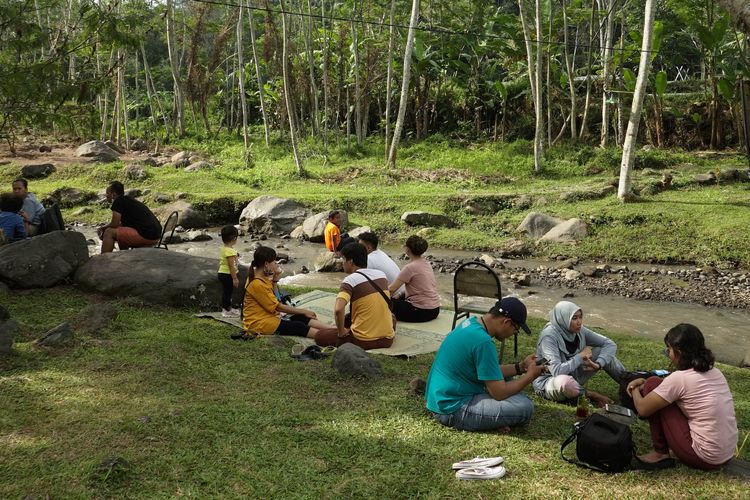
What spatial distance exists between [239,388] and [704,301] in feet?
28.7

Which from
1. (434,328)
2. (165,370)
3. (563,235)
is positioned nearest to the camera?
(165,370)

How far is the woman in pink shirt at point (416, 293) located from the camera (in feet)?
25.8

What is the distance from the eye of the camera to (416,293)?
806 centimetres

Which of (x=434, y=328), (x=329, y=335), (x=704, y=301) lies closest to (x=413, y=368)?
(x=329, y=335)

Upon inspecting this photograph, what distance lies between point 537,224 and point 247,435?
1223 centimetres

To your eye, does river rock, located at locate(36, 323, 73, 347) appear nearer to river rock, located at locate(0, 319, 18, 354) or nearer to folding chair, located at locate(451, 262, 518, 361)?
river rock, located at locate(0, 319, 18, 354)

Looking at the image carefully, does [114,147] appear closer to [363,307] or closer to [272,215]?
[272,215]

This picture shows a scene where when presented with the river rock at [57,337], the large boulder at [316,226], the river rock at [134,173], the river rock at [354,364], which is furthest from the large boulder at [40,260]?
the river rock at [134,173]

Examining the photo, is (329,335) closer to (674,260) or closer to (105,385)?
(105,385)

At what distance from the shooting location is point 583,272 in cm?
1310

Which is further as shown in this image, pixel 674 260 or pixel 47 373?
pixel 674 260

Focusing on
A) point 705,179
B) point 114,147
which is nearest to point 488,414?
point 705,179

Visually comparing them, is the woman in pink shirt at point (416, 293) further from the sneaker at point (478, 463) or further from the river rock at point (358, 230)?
the river rock at point (358, 230)

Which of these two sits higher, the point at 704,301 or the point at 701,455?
the point at 701,455
